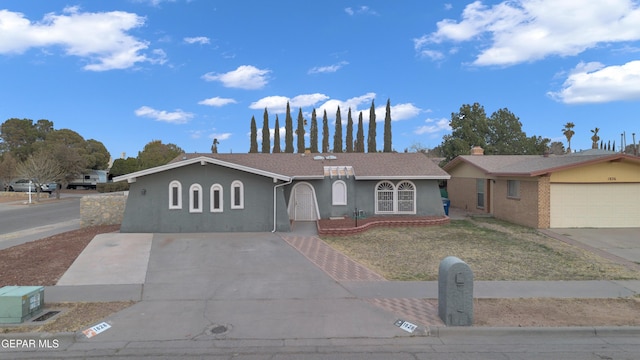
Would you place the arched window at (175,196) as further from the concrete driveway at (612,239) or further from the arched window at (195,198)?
the concrete driveway at (612,239)

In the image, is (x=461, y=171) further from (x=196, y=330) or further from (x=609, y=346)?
(x=196, y=330)

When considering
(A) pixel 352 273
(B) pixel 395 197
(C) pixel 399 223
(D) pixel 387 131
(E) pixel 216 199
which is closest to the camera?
(A) pixel 352 273

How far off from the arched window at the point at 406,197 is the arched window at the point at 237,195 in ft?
28.5

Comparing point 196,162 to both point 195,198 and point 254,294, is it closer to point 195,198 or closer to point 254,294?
point 195,198

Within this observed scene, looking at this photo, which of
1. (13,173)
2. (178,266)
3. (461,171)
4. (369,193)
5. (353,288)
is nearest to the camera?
(353,288)

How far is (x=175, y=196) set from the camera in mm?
15250

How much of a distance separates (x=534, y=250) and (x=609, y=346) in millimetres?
6981

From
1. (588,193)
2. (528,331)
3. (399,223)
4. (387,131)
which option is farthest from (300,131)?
(528,331)

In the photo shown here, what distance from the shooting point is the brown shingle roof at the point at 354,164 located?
748 inches

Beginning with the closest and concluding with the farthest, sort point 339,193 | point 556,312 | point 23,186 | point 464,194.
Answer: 1. point 556,312
2. point 339,193
3. point 464,194
4. point 23,186

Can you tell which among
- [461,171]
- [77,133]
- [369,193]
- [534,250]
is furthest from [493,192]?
[77,133]

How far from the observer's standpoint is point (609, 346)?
5359 millimetres

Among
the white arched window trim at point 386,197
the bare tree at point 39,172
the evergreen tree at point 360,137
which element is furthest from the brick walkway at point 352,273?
the evergreen tree at point 360,137

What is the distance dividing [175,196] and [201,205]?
1.17 m
